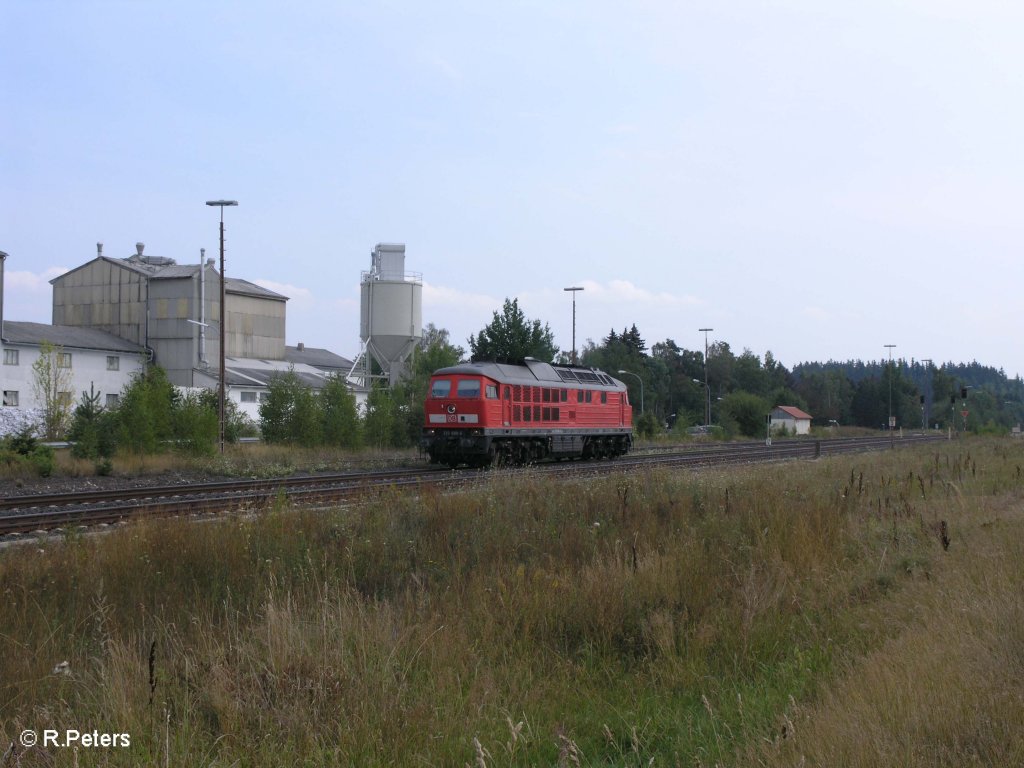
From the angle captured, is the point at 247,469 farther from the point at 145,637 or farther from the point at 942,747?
the point at 942,747

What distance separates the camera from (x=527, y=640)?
22.8 ft

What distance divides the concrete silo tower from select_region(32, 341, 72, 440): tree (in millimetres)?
18695

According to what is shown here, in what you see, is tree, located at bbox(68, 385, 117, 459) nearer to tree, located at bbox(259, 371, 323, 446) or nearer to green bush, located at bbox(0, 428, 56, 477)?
green bush, located at bbox(0, 428, 56, 477)

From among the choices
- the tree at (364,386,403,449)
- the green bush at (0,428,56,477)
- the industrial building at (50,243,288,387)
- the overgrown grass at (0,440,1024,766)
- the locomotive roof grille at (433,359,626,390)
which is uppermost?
the industrial building at (50,243,288,387)

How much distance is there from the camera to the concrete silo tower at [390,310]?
200ft

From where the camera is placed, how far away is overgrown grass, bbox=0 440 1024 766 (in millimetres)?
4859

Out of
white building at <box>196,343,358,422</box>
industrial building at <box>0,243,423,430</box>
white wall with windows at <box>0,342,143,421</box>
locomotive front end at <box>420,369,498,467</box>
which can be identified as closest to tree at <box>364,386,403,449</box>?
white building at <box>196,343,358,422</box>

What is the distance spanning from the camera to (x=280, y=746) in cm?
495

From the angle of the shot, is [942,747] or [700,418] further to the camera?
[700,418]

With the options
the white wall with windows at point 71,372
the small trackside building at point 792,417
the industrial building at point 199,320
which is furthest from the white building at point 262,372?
the small trackside building at point 792,417

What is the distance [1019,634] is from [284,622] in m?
4.69

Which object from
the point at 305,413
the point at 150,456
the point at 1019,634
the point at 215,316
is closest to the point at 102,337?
the point at 215,316

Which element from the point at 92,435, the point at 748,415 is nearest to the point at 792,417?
the point at 748,415

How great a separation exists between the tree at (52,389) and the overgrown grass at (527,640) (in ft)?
112
